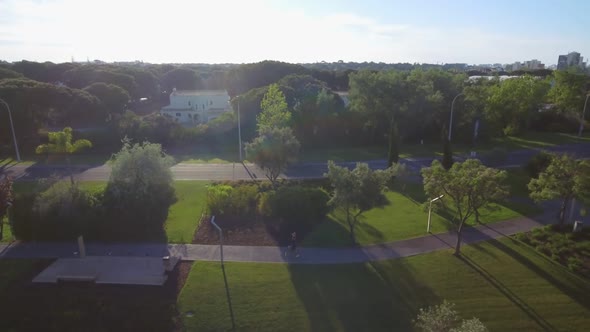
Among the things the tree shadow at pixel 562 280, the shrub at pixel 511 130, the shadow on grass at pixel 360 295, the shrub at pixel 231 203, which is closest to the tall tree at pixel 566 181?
the tree shadow at pixel 562 280

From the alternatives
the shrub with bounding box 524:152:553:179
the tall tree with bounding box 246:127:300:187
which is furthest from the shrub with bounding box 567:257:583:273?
the tall tree with bounding box 246:127:300:187

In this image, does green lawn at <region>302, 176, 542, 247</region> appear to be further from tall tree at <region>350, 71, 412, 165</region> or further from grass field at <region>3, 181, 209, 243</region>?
tall tree at <region>350, 71, 412, 165</region>

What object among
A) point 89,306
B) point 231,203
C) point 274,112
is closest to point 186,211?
point 231,203

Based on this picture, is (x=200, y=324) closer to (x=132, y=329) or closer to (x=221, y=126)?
(x=132, y=329)

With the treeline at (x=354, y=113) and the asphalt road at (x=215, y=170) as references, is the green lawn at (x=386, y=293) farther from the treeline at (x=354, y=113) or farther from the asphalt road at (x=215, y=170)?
the treeline at (x=354, y=113)

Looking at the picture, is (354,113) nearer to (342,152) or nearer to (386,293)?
(342,152)

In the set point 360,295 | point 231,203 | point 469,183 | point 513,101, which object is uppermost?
point 513,101

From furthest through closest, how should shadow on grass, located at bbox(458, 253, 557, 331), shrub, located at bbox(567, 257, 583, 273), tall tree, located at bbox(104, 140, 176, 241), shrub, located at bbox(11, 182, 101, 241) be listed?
tall tree, located at bbox(104, 140, 176, 241)
shrub, located at bbox(11, 182, 101, 241)
shrub, located at bbox(567, 257, 583, 273)
shadow on grass, located at bbox(458, 253, 557, 331)

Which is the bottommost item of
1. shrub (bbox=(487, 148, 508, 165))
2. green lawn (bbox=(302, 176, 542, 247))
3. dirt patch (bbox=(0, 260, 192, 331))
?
dirt patch (bbox=(0, 260, 192, 331))
